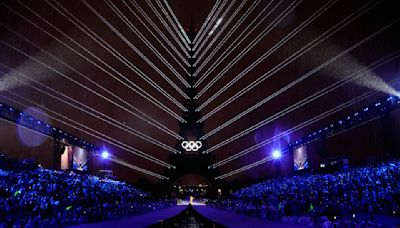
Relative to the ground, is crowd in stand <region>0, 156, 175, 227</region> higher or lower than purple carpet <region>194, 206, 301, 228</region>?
higher

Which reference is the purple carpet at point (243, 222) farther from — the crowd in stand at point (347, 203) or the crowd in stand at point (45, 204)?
the crowd in stand at point (45, 204)

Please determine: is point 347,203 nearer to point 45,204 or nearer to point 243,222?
point 243,222

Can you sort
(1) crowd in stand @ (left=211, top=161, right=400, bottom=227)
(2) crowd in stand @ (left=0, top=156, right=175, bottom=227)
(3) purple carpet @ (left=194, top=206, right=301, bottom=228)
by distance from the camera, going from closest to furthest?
(2) crowd in stand @ (left=0, top=156, right=175, bottom=227) < (1) crowd in stand @ (left=211, top=161, right=400, bottom=227) < (3) purple carpet @ (left=194, top=206, right=301, bottom=228)

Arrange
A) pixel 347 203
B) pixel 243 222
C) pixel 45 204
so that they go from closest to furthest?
1. pixel 347 203
2. pixel 45 204
3. pixel 243 222

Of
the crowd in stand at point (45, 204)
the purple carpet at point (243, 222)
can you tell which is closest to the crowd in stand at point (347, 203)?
the purple carpet at point (243, 222)

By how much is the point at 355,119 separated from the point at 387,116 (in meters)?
2.79

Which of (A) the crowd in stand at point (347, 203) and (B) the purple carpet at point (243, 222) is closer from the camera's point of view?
(A) the crowd in stand at point (347, 203)

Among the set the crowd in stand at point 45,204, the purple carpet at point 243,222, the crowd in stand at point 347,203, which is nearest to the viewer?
the crowd in stand at point 45,204

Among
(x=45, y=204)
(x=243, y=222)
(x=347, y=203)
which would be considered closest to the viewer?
(x=347, y=203)

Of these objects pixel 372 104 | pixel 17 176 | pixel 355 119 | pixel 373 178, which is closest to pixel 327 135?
pixel 355 119

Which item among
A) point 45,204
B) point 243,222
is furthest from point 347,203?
point 45,204

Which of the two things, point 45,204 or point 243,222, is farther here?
point 243,222

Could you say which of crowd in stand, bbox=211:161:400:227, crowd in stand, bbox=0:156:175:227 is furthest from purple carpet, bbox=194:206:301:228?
crowd in stand, bbox=0:156:175:227

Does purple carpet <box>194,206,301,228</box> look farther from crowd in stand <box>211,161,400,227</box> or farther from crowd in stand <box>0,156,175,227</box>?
crowd in stand <box>0,156,175,227</box>
